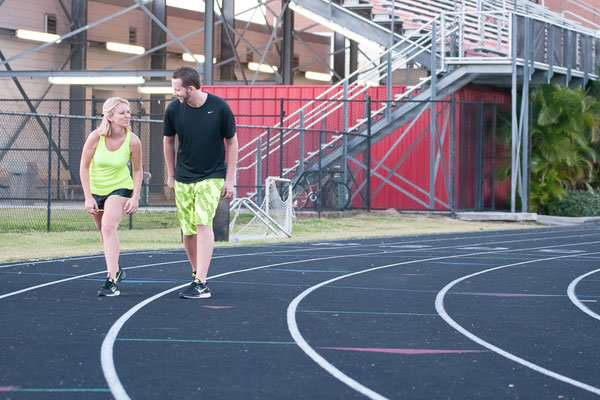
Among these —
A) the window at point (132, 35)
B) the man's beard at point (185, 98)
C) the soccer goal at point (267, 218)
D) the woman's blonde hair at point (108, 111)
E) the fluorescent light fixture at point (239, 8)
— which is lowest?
the soccer goal at point (267, 218)

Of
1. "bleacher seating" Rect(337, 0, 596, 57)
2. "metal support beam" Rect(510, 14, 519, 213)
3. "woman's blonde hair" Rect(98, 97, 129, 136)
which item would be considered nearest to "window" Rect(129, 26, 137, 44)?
"bleacher seating" Rect(337, 0, 596, 57)

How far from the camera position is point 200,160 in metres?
9.40

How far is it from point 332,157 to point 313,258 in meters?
13.1

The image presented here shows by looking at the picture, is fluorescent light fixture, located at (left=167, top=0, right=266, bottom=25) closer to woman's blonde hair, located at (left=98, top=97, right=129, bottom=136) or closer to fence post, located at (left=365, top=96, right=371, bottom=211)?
fence post, located at (left=365, top=96, right=371, bottom=211)

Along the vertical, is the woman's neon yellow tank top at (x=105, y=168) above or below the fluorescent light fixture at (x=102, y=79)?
below

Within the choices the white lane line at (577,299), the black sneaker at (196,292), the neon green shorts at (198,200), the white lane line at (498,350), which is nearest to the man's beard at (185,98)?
the neon green shorts at (198,200)

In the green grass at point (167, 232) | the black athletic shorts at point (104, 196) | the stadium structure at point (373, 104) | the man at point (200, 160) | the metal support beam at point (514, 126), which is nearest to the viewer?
the man at point (200, 160)

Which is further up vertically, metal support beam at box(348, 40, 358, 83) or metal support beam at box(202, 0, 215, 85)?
metal support beam at box(348, 40, 358, 83)

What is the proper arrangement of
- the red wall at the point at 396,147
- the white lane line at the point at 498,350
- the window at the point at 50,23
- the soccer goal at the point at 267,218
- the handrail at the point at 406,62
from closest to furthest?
the white lane line at the point at 498,350 → the soccer goal at the point at 267,218 → the handrail at the point at 406,62 → the red wall at the point at 396,147 → the window at the point at 50,23

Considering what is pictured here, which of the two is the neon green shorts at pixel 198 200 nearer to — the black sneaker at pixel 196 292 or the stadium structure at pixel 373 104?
the black sneaker at pixel 196 292

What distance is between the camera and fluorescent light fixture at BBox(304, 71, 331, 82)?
4228 cm

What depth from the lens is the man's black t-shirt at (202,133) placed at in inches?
369

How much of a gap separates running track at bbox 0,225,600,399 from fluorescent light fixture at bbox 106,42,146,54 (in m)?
23.0

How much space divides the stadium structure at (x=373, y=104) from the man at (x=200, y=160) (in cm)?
1454
